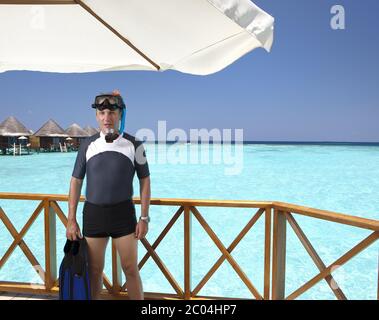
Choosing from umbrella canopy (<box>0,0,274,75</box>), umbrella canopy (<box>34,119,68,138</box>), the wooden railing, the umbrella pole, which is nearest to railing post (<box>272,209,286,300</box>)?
the wooden railing

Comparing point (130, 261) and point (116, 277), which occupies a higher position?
point (130, 261)

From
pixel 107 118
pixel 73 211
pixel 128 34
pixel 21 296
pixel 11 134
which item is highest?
pixel 11 134

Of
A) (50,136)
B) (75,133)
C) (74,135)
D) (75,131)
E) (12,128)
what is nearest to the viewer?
(12,128)

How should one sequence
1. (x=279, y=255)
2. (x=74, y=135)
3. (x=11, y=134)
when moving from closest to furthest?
(x=279, y=255) < (x=11, y=134) < (x=74, y=135)

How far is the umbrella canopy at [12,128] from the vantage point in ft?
90.7

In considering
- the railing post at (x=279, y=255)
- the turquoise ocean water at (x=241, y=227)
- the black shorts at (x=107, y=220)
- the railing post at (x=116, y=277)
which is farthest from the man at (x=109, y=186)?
the railing post at (x=279, y=255)

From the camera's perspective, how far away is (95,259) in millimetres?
1957

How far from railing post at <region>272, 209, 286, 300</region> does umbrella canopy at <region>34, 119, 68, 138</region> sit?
33.4 meters

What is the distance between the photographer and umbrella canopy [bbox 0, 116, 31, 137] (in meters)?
27.6

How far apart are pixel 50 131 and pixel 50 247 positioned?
32.9 metres

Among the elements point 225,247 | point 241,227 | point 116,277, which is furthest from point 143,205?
point 241,227

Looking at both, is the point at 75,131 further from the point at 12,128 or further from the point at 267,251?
the point at 267,251

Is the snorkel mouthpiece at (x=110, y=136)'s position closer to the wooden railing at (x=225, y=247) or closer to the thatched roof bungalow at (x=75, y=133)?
the wooden railing at (x=225, y=247)
